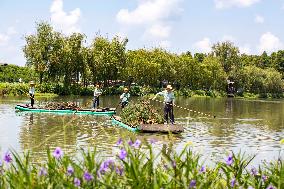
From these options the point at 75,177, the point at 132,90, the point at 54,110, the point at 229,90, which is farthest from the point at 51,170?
the point at 229,90

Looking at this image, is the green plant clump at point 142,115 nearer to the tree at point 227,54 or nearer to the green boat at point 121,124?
the green boat at point 121,124

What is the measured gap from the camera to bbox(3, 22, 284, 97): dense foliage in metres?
72.4

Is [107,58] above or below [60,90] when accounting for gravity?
above

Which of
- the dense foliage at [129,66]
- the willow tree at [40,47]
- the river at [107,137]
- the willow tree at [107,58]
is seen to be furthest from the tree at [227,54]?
the river at [107,137]

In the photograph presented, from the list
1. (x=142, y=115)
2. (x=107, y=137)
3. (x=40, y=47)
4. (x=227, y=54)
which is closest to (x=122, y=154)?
(x=107, y=137)

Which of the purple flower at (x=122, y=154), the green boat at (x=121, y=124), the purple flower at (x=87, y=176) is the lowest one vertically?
the green boat at (x=121, y=124)

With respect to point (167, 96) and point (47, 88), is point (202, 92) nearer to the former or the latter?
point (47, 88)

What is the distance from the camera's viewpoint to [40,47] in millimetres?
71312

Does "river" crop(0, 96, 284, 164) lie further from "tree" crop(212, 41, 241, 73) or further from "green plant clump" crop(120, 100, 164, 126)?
"tree" crop(212, 41, 241, 73)

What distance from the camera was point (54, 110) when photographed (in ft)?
117

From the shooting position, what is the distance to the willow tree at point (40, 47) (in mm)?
71438

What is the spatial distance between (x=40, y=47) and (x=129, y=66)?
77.9 ft

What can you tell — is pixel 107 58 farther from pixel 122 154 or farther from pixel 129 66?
pixel 122 154

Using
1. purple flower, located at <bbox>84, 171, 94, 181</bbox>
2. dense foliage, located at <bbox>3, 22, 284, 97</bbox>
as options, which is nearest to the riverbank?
dense foliage, located at <bbox>3, 22, 284, 97</bbox>
